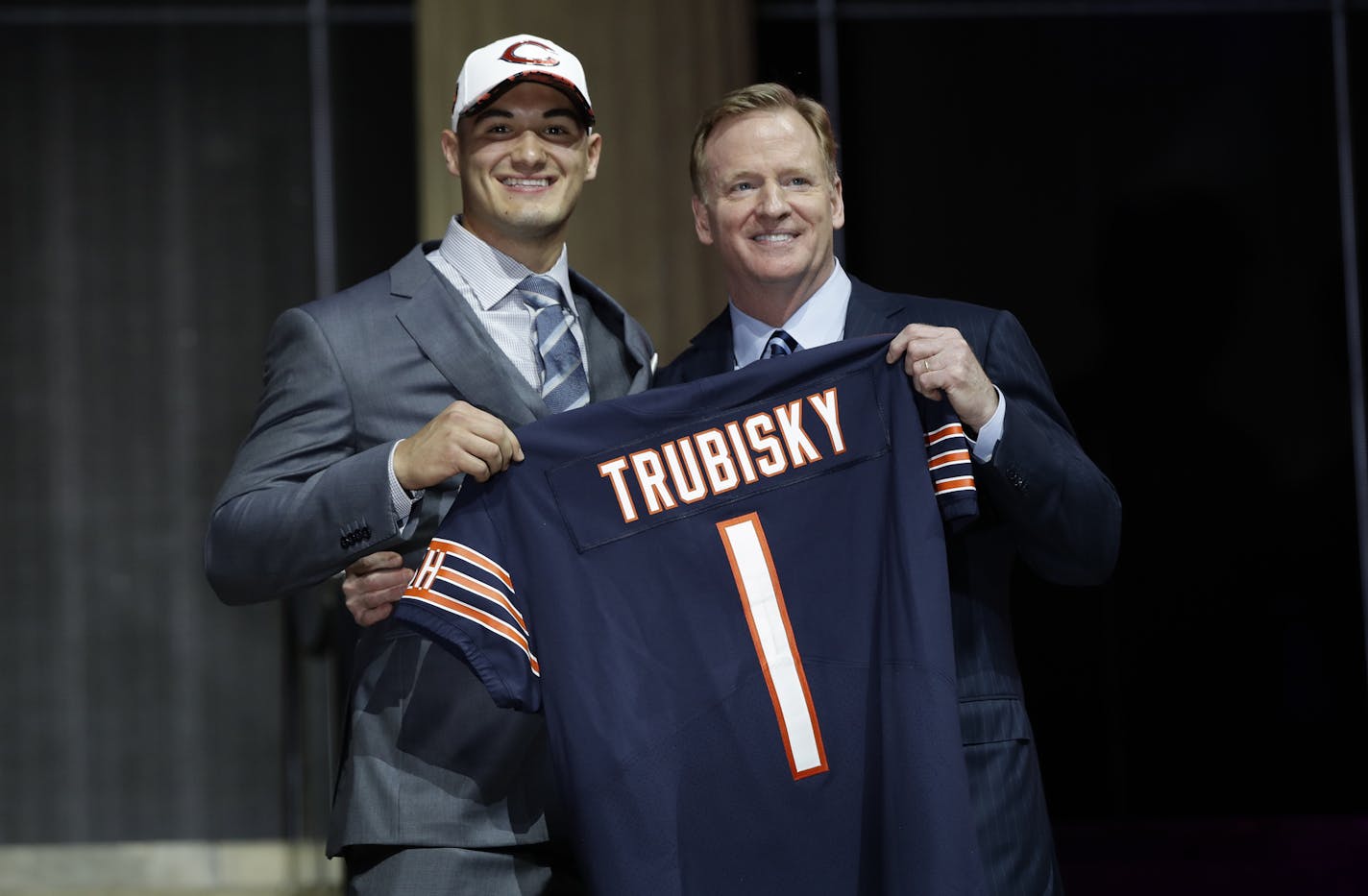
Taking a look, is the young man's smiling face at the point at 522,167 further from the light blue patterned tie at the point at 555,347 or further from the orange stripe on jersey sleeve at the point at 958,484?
the orange stripe on jersey sleeve at the point at 958,484

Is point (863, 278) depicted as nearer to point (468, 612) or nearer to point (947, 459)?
point (947, 459)

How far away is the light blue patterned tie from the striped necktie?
0.26 metres

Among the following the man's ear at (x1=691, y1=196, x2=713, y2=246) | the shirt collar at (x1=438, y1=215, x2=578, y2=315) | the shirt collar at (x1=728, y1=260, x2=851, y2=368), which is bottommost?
the shirt collar at (x1=728, y1=260, x2=851, y2=368)

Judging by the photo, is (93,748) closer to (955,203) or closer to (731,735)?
(955,203)

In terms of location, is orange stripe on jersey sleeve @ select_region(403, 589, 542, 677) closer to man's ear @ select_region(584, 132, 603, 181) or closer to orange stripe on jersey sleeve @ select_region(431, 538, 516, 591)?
orange stripe on jersey sleeve @ select_region(431, 538, 516, 591)

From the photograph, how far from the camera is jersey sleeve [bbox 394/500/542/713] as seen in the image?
71.3 inches

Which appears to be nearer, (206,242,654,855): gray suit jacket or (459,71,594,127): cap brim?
(206,242,654,855): gray suit jacket

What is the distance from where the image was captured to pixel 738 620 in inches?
75.8

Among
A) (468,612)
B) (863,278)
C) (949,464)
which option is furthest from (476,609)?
(863,278)

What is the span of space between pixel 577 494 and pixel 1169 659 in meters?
3.82

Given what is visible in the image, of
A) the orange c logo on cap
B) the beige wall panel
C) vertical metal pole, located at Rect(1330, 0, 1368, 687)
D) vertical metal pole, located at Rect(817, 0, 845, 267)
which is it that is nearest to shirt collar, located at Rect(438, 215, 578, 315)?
the orange c logo on cap

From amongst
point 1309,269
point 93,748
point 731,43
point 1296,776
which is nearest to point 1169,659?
point 1296,776

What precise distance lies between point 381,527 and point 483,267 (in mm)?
476

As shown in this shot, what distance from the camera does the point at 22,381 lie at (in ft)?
17.1
